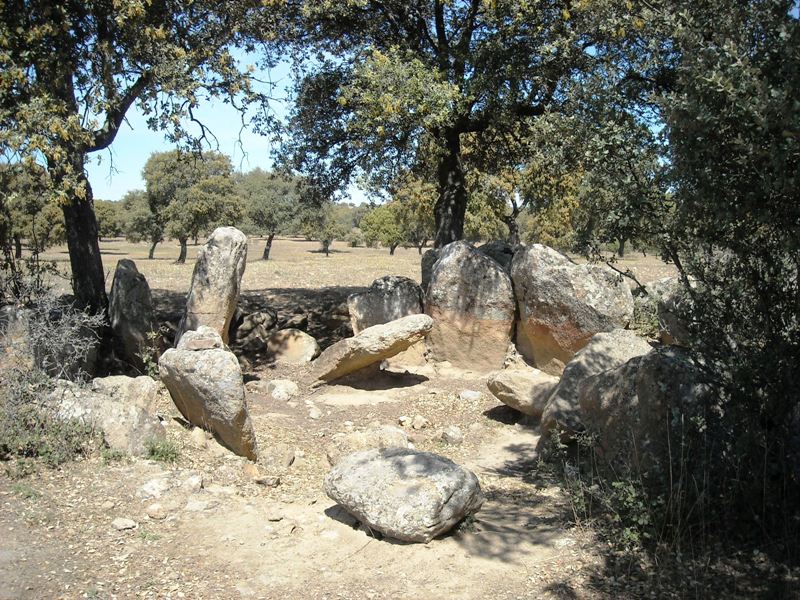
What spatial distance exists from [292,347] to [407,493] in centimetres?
Answer: 764

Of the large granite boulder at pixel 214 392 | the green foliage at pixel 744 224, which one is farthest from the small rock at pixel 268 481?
the green foliage at pixel 744 224

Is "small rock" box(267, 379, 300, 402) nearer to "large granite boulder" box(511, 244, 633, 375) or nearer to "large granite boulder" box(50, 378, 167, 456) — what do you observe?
"large granite boulder" box(50, 378, 167, 456)

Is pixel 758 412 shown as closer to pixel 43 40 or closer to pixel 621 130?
pixel 621 130

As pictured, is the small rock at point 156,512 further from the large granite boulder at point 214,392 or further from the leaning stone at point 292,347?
the leaning stone at point 292,347

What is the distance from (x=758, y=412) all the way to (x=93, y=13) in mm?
9558

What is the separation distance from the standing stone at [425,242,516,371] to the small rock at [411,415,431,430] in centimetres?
244

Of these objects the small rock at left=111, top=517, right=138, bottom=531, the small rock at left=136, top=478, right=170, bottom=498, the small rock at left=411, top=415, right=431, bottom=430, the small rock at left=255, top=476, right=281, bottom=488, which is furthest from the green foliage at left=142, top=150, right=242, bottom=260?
the small rock at left=111, top=517, right=138, bottom=531

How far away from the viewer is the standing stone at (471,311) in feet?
39.1

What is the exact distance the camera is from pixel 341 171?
14.9 meters

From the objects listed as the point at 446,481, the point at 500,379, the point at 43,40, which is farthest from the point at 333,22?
the point at 446,481

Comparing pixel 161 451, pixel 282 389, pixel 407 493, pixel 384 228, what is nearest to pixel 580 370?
pixel 407 493

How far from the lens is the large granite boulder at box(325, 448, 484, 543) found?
17.8 ft

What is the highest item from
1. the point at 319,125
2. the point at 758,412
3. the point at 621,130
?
the point at 319,125

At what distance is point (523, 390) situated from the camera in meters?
9.34
